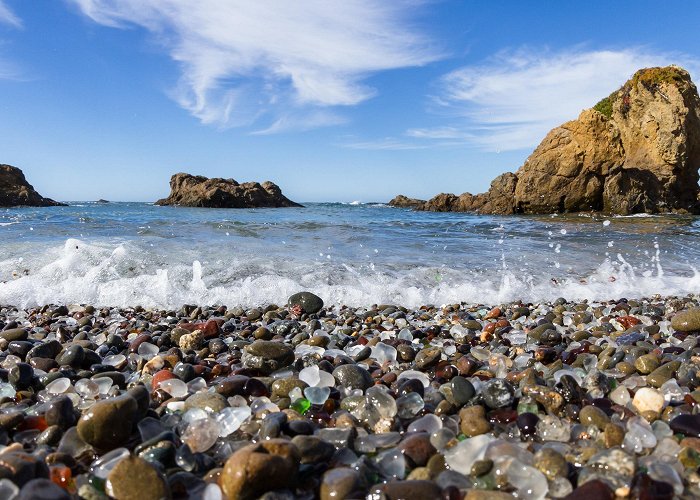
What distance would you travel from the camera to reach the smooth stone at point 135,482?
1352mm

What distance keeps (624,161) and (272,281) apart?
33161 mm

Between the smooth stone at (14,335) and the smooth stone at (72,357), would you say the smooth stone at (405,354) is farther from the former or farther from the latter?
the smooth stone at (14,335)

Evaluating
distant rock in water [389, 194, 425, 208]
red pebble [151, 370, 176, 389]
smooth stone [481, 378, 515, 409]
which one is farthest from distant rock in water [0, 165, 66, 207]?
smooth stone [481, 378, 515, 409]

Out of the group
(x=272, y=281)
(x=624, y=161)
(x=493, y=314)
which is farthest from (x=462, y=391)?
(x=624, y=161)

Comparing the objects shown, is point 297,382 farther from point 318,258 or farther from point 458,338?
point 318,258

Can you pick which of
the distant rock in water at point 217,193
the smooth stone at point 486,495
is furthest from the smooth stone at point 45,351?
the distant rock in water at point 217,193

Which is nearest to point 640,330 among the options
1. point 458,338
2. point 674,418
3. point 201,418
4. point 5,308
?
point 458,338

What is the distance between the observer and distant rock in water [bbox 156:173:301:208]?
48625mm

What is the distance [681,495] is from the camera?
1410mm

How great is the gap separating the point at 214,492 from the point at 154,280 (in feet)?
13.5

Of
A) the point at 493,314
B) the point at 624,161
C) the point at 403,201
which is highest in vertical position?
the point at 624,161

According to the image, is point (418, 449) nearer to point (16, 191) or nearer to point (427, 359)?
point (427, 359)

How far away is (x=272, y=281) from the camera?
5164 millimetres

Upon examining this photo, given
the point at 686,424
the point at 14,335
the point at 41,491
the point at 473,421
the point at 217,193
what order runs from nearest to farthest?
the point at 41,491 → the point at 686,424 → the point at 473,421 → the point at 14,335 → the point at 217,193
